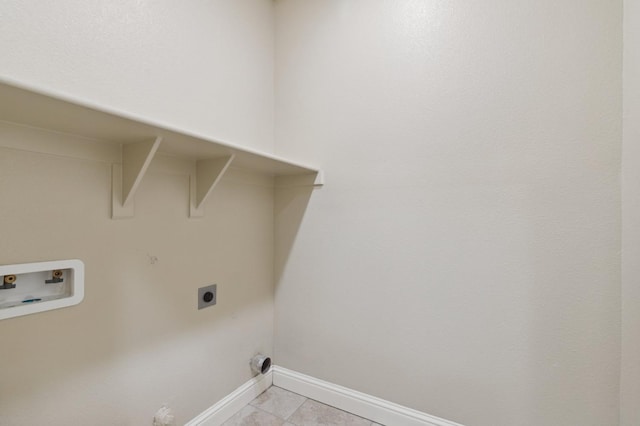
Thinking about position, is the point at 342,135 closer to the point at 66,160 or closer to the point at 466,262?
the point at 466,262

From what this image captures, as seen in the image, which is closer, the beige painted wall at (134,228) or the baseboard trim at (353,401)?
the beige painted wall at (134,228)

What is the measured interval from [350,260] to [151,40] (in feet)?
4.55

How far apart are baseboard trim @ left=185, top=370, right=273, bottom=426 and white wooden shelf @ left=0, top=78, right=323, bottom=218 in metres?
0.98

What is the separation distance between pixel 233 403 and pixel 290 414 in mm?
309

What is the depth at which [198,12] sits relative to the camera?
1382mm

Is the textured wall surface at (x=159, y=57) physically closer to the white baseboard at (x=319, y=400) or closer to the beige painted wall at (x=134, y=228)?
the beige painted wall at (x=134, y=228)

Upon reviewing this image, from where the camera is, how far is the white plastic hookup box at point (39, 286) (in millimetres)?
824

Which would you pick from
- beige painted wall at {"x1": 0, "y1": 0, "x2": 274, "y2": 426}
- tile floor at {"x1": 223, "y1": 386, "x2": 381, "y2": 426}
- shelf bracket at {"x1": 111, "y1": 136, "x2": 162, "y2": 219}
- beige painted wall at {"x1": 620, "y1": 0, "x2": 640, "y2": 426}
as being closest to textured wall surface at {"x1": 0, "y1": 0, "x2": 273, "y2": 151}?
beige painted wall at {"x1": 0, "y1": 0, "x2": 274, "y2": 426}

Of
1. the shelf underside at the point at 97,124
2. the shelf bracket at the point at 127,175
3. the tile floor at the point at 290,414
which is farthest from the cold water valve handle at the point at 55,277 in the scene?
the tile floor at the point at 290,414

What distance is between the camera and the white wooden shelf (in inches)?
27.9

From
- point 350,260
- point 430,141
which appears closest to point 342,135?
point 430,141

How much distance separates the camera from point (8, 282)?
2.73ft

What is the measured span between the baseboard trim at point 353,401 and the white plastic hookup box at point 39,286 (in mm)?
1251

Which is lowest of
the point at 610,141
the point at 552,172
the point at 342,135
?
the point at 552,172
